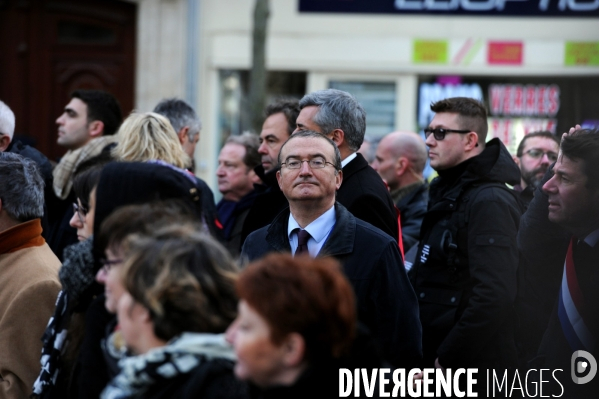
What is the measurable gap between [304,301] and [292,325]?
0.22 ft

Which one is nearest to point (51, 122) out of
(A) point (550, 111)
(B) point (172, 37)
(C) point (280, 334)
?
(B) point (172, 37)

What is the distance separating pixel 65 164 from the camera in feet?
19.2

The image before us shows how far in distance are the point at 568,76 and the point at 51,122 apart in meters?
7.28

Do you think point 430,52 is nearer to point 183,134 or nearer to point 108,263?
point 183,134

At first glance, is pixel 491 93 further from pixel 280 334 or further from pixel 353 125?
pixel 280 334

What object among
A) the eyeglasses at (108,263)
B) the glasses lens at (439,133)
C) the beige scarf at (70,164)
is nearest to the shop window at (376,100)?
the beige scarf at (70,164)

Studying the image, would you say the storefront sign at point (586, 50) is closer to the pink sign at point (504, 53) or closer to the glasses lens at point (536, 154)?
the pink sign at point (504, 53)

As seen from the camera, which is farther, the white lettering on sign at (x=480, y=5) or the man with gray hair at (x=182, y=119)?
the white lettering on sign at (x=480, y=5)

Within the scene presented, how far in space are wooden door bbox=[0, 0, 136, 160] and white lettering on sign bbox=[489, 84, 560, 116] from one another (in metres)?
5.19

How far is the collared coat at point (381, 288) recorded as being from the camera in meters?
3.70

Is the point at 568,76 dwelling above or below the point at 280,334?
above

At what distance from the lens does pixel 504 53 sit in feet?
39.1

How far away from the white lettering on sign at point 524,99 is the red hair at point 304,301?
1034 cm

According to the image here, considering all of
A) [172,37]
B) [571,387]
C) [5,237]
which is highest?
[172,37]
